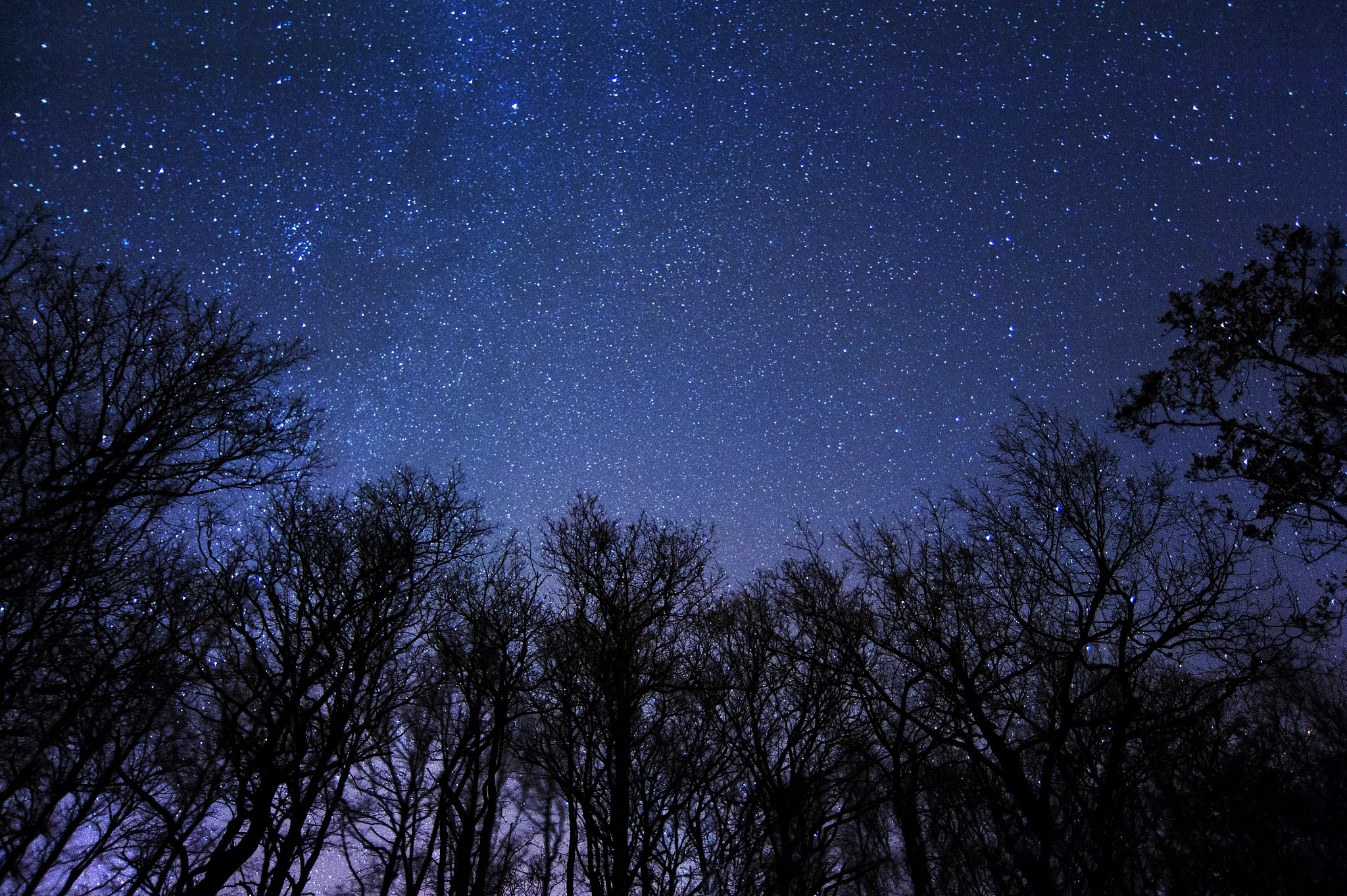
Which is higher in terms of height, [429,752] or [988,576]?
[429,752]

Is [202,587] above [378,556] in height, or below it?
below

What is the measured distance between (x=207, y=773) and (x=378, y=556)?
431cm

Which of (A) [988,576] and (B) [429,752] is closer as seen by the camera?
(A) [988,576]

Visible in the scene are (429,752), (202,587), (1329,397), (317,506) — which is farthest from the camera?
(429,752)

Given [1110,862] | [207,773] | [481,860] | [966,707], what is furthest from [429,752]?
[1110,862]

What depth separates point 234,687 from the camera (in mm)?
10672

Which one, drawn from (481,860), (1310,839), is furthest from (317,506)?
(1310,839)

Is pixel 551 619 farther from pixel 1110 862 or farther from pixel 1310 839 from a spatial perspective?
pixel 1310 839

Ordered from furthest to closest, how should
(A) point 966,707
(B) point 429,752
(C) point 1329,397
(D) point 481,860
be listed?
(B) point 429,752 < (D) point 481,860 < (A) point 966,707 < (C) point 1329,397

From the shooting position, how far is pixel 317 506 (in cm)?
1077

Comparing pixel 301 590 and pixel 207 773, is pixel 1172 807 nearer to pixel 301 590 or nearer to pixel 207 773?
pixel 301 590

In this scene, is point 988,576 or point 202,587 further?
point 202,587

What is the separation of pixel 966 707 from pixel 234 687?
11619mm

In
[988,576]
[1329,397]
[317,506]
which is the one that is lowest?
[988,576]
